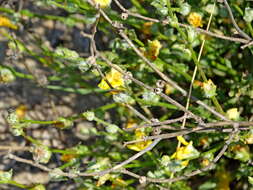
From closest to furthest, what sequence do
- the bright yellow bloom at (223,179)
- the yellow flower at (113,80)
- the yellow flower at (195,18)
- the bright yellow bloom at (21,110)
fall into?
the yellow flower at (113,80) → the yellow flower at (195,18) → the bright yellow bloom at (223,179) → the bright yellow bloom at (21,110)

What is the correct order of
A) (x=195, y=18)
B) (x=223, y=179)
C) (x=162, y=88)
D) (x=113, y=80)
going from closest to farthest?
1. (x=113, y=80)
2. (x=195, y=18)
3. (x=162, y=88)
4. (x=223, y=179)

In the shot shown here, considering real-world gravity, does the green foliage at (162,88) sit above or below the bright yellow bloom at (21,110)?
above

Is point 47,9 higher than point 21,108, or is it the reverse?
point 47,9

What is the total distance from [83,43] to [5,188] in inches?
26.1

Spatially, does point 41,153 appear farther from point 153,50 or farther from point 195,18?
point 195,18

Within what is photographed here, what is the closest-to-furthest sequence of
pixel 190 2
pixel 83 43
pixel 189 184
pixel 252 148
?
pixel 190 2
pixel 252 148
pixel 189 184
pixel 83 43

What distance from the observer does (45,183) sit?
5.50 ft

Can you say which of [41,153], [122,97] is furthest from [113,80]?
[41,153]

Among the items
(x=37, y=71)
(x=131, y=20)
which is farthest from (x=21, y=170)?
(x=131, y=20)

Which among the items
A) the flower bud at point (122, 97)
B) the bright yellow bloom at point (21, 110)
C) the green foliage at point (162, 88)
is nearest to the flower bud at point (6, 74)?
the green foliage at point (162, 88)

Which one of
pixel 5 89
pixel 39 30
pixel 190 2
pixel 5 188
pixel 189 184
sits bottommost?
pixel 5 188

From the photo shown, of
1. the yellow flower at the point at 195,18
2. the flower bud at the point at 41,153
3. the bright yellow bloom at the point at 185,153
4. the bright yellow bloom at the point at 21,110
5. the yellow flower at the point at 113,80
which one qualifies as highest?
the yellow flower at the point at 195,18

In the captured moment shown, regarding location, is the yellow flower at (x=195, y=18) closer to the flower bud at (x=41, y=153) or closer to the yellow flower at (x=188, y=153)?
the yellow flower at (x=188, y=153)

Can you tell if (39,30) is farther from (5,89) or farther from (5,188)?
(5,188)
